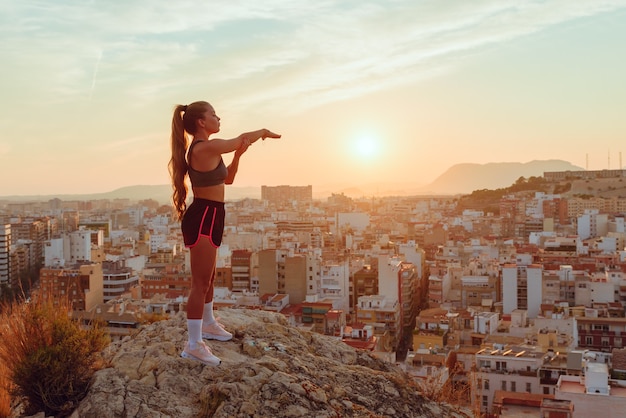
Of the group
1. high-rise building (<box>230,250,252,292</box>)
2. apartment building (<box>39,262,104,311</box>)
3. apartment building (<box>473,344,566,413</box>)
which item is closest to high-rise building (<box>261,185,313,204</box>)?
high-rise building (<box>230,250,252,292</box>)

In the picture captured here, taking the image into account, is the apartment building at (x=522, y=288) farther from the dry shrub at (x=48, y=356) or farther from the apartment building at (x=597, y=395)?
the dry shrub at (x=48, y=356)

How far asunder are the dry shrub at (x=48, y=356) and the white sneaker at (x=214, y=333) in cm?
57

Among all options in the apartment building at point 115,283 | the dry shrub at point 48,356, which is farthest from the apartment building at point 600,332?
the dry shrub at point 48,356

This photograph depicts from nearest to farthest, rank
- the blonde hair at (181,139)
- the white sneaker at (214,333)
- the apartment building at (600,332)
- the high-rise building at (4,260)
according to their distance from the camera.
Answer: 1. the blonde hair at (181,139)
2. the white sneaker at (214,333)
3. the apartment building at (600,332)
4. the high-rise building at (4,260)

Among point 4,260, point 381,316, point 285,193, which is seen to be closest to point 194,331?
point 381,316

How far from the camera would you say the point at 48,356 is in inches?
150

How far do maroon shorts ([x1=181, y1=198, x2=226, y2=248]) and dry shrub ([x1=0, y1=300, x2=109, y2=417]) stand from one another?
0.73m

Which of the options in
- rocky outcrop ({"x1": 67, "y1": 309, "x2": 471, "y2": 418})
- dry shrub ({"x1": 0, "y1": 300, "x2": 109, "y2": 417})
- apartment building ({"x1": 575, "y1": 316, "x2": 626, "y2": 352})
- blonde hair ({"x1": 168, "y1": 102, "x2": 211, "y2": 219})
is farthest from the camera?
apartment building ({"x1": 575, "y1": 316, "x2": 626, "y2": 352})

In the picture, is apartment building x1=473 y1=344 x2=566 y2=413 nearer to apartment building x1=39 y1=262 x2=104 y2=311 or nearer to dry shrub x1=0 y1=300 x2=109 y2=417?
dry shrub x1=0 y1=300 x2=109 y2=417

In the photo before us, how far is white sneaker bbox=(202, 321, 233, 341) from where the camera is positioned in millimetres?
4414

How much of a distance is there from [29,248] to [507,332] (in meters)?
31.8

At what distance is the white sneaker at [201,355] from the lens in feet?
13.0

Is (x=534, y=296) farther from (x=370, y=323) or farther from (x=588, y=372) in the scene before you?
(x=588, y=372)

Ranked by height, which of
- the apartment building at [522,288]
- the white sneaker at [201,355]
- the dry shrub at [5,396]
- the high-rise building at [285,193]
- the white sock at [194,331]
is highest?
the high-rise building at [285,193]
